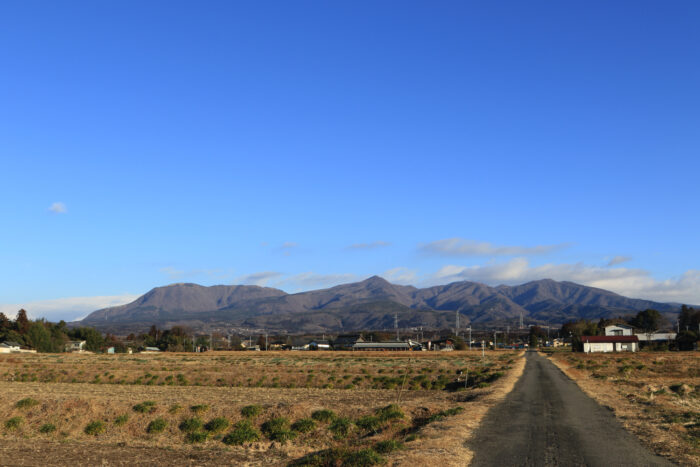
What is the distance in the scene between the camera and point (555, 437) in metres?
21.8

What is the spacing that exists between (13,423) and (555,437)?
25705 mm

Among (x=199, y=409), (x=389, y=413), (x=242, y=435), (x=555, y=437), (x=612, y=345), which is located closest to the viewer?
(x=555, y=437)

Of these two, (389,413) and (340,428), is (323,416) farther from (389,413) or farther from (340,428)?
(389,413)

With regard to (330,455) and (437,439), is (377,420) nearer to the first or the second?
(437,439)

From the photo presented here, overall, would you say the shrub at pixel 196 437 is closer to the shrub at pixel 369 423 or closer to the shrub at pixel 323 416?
the shrub at pixel 323 416

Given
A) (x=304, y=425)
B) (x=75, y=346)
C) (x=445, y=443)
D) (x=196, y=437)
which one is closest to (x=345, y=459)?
(x=445, y=443)

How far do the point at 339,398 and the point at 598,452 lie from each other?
21273 millimetres

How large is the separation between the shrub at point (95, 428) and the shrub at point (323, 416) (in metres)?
10.0

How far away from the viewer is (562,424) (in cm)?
2498

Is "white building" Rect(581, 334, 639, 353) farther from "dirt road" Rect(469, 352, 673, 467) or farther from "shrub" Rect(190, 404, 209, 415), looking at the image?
"shrub" Rect(190, 404, 209, 415)

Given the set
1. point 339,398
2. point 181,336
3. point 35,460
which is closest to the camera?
point 35,460

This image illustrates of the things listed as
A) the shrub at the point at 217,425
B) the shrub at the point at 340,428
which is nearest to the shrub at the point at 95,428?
the shrub at the point at 217,425

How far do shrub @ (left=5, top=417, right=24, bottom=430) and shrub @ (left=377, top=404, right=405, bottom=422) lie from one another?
18054 millimetres

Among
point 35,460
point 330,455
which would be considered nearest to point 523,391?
point 330,455
